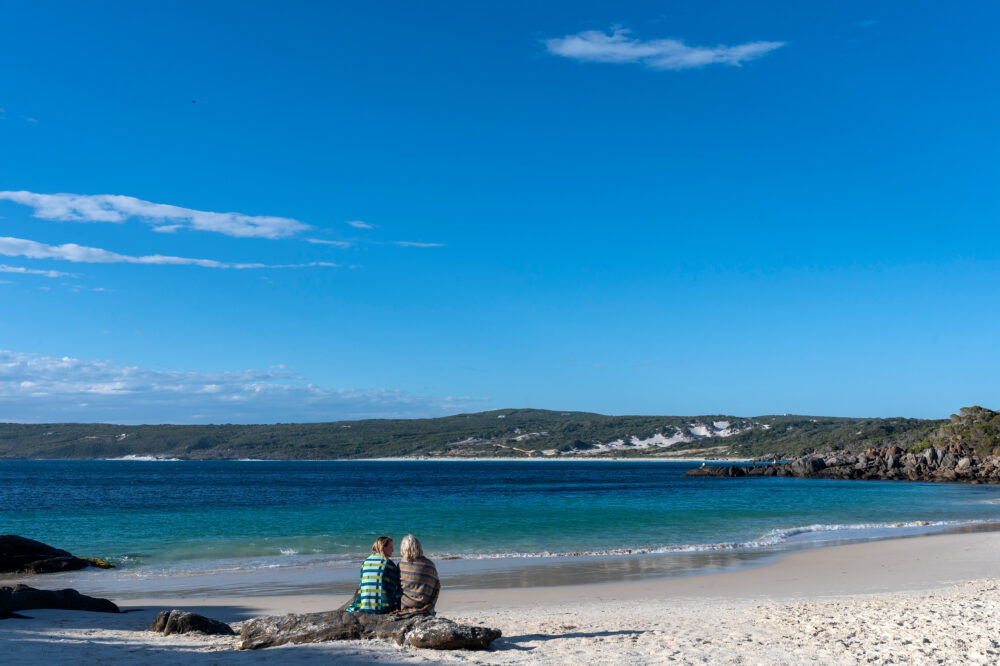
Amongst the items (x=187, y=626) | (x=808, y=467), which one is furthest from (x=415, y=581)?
(x=808, y=467)

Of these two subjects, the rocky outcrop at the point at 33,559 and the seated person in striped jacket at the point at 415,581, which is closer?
the seated person in striped jacket at the point at 415,581

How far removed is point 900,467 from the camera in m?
74.0

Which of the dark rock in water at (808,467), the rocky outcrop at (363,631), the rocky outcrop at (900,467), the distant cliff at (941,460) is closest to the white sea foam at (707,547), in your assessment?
the rocky outcrop at (363,631)

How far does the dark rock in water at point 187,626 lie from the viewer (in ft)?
34.2

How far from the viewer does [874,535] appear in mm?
25484

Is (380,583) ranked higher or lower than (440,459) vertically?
higher

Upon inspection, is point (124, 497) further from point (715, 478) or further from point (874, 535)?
point (715, 478)

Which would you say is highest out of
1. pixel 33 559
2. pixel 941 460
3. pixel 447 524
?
pixel 33 559

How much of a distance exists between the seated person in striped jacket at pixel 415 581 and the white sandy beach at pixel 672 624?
0.73 metres

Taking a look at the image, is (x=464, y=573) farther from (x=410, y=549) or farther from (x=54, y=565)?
(x=54, y=565)

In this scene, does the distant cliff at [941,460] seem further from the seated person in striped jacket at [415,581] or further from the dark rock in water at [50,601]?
the dark rock in water at [50,601]

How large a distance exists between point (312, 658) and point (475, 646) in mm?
1859

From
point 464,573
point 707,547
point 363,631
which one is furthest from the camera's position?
point 707,547

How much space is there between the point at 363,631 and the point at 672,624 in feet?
14.7
